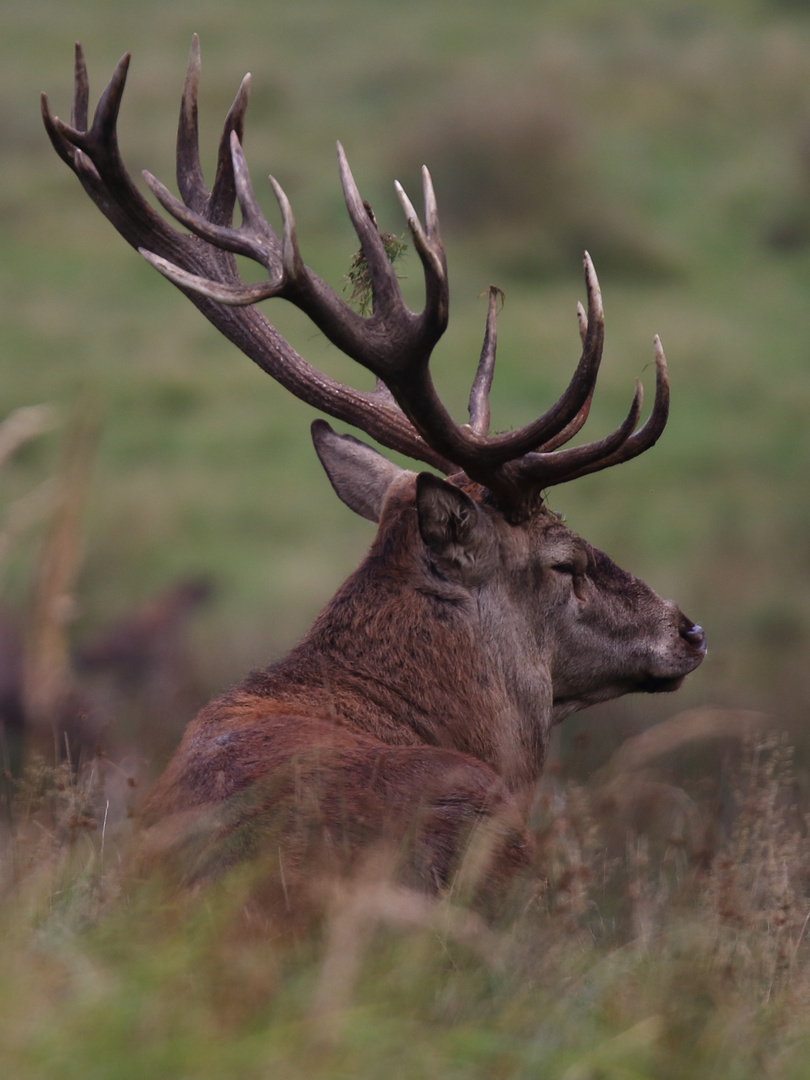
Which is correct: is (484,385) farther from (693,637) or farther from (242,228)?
(693,637)

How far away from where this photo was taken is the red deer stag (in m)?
3.90

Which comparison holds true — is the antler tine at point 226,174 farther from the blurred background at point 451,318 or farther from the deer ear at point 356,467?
the blurred background at point 451,318

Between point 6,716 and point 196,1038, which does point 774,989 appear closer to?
point 196,1038

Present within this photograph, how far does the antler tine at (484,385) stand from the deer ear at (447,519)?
0.52 m

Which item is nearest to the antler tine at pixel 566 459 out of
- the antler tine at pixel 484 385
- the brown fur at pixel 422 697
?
the brown fur at pixel 422 697

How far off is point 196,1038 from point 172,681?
832 centimetres

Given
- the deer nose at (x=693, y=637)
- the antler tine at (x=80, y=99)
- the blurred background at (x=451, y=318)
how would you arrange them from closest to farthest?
the antler tine at (x=80, y=99), the deer nose at (x=693, y=637), the blurred background at (x=451, y=318)

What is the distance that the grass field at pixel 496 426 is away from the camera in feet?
9.28

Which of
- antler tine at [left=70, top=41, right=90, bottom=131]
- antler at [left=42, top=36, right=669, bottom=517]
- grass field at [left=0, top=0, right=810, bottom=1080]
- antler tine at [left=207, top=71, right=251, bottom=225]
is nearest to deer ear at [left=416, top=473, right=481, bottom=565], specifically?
antler at [left=42, top=36, right=669, bottom=517]

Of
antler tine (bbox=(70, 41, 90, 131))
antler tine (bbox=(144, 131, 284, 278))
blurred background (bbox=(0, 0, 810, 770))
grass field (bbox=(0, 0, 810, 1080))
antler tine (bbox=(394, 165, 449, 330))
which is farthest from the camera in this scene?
blurred background (bbox=(0, 0, 810, 770))

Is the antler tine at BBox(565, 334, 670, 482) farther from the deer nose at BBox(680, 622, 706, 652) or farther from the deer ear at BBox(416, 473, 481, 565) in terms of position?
the deer nose at BBox(680, 622, 706, 652)

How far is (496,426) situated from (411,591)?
12.4 m

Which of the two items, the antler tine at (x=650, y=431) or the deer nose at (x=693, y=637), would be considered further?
the deer nose at (x=693, y=637)

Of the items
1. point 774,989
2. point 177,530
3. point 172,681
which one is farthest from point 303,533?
point 774,989
